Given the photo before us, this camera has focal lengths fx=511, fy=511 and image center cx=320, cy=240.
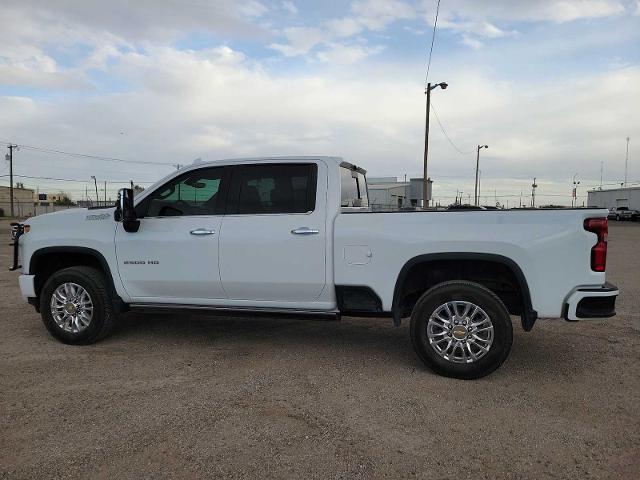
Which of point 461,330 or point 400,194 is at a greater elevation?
point 400,194

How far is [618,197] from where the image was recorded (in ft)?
191

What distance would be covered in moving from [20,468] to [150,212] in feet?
9.34

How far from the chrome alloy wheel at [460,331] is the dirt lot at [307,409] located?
0.25 metres

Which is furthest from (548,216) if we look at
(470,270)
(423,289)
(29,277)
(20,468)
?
(29,277)

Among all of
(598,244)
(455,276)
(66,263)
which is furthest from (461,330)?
(66,263)

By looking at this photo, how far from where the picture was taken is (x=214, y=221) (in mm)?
5102

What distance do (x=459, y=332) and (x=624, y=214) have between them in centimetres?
5980

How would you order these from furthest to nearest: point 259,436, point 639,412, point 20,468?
1. point 639,412
2. point 259,436
3. point 20,468

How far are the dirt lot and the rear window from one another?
1.55 metres

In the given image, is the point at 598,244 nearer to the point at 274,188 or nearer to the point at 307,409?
the point at 307,409

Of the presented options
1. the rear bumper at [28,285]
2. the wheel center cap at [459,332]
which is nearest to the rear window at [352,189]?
→ the wheel center cap at [459,332]

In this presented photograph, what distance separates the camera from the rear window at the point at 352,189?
17.0ft

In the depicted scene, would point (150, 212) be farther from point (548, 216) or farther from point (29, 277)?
point (548, 216)

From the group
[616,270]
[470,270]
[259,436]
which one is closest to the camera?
[259,436]
